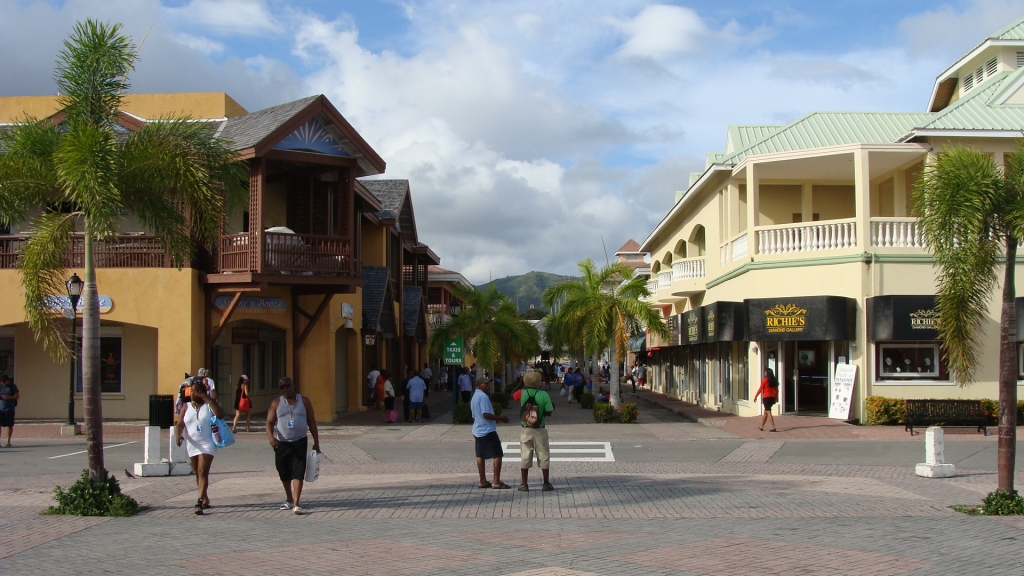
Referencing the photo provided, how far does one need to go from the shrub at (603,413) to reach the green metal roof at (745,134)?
11293 millimetres

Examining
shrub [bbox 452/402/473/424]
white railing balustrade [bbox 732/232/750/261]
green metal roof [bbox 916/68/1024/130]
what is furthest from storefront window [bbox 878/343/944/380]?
shrub [bbox 452/402/473/424]

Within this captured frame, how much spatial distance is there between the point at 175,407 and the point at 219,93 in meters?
9.19

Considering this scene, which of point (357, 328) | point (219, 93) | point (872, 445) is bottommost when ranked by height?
point (872, 445)

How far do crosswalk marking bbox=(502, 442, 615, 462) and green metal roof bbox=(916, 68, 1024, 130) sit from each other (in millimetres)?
11649

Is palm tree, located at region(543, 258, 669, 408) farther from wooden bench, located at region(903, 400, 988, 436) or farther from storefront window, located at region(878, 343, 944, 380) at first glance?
wooden bench, located at region(903, 400, 988, 436)

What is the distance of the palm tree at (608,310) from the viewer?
25234mm

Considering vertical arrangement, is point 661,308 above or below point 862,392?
above

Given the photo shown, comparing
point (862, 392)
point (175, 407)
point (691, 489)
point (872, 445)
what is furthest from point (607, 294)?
point (691, 489)

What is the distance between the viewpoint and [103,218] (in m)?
10.7

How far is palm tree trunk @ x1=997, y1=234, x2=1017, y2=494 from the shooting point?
413 inches

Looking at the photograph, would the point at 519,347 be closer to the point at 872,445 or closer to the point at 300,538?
the point at 872,445

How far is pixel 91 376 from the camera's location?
429 inches

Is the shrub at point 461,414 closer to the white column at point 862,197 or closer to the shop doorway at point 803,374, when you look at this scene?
the shop doorway at point 803,374

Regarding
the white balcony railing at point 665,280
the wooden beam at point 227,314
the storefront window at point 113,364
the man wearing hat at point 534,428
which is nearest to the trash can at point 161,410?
the wooden beam at point 227,314
